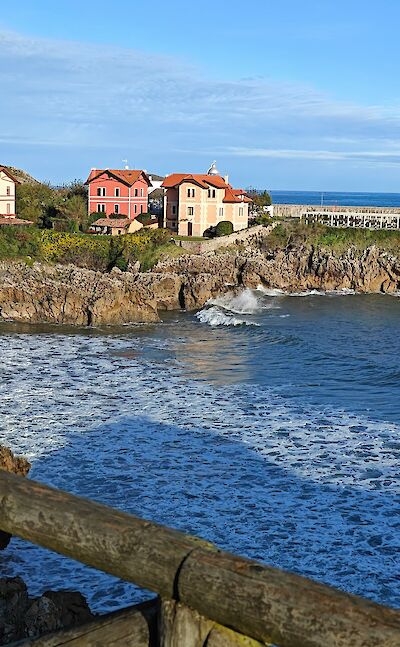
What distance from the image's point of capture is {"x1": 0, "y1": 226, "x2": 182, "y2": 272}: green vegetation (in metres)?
52.5

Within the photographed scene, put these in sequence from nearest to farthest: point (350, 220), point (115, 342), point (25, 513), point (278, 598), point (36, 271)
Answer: point (278, 598) < point (25, 513) < point (115, 342) < point (36, 271) < point (350, 220)

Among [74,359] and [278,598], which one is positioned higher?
[278,598]

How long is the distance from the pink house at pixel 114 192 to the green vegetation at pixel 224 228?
8350 millimetres

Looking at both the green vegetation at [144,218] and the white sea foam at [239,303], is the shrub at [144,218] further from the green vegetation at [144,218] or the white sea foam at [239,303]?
the white sea foam at [239,303]

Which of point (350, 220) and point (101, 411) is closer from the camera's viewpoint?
point (101, 411)

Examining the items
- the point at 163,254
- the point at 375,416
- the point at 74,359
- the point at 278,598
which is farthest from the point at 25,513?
the point at 163,254

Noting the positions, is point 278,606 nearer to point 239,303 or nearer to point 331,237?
point 239,303

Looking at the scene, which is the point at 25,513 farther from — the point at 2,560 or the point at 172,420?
the point at 172,420

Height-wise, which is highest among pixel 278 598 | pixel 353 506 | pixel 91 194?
pixel 91 194

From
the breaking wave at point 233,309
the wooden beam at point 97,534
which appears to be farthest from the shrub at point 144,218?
the wooden beam at point 97,534

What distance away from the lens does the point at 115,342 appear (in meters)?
32.9

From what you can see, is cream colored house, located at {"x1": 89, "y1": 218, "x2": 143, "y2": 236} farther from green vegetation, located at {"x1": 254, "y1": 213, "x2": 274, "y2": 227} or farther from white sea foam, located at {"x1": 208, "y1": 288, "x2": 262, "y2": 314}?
white sea foam, located at {"x1": 208, "y1": 288, "x2": 262, "y2": 314}

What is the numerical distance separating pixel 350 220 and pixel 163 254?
27094 mm

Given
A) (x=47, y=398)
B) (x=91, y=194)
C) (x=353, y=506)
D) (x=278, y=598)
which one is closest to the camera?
(x=278, y=598)
